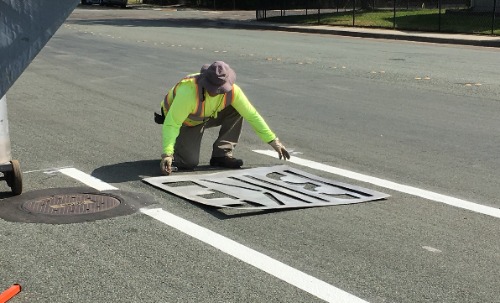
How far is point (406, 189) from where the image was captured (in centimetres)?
695

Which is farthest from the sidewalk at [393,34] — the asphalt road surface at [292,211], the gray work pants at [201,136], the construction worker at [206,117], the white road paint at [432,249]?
the white road paint at [432,249]

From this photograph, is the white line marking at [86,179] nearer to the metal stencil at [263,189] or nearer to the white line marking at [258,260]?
the metal stencil at [263,189]

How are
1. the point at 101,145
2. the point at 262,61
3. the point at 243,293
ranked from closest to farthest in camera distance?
the point at 243,293, the point at 101,145, the point at 262,61

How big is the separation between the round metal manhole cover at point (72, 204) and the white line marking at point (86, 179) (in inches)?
14.4

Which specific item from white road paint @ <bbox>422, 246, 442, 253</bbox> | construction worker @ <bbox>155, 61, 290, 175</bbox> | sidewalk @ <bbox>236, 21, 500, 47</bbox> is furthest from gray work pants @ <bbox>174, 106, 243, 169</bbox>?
sidewalk @ <bbox>236, 21, 500, 47</bbox>

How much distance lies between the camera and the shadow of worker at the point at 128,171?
721 centimetres

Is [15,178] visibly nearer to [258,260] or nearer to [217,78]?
[217,78]

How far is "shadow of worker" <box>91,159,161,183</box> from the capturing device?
7207 mm

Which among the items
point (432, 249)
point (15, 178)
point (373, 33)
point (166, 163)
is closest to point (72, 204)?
point (15, 178)

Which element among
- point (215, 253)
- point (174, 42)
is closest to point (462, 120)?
point (215, 253)

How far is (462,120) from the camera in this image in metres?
10.8

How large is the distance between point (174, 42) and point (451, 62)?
29.5 ft

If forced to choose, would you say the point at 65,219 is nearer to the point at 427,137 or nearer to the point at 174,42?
the point at 427,137

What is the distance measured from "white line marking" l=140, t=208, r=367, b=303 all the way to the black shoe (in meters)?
1.66
